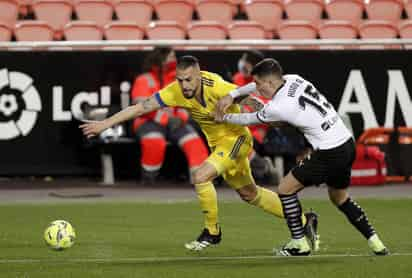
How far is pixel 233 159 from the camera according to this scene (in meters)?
11.1

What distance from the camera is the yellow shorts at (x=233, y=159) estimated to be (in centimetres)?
1105

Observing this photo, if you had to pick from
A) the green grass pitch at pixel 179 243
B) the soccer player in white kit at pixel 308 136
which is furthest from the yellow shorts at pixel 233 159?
the soccer player in white kit at pixel 308 136

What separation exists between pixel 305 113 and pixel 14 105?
8145mm

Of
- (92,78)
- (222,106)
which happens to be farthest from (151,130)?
(222,106)

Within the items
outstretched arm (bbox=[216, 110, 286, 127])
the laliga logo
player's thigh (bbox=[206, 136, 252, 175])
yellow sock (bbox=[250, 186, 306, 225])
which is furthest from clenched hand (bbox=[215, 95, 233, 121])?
the laliga logo

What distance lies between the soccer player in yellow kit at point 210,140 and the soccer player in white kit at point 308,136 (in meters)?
0.79

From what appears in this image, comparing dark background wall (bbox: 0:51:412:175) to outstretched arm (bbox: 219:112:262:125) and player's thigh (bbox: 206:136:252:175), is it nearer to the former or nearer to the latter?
player's thigh (bbox: 206:136:252:175)

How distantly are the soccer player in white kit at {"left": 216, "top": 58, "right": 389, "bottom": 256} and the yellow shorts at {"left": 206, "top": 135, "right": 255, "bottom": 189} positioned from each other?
0.94 meters

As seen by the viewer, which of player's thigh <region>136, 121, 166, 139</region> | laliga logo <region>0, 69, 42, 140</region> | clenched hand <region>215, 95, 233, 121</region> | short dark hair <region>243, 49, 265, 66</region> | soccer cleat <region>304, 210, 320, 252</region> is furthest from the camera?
laliga logo <region>0, 69, 42, 140</region>

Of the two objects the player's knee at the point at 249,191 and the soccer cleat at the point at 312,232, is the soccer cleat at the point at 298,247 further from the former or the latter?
the player's knee at the point at 249,191

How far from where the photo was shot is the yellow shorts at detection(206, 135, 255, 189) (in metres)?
11.1

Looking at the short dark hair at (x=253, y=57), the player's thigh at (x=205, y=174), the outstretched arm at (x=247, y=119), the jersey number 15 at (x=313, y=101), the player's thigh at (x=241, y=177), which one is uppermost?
the jersey number 15 at (x=313, y=101)

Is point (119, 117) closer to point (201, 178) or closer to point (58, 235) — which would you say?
point (201, 178)

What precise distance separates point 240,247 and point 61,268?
213cm
